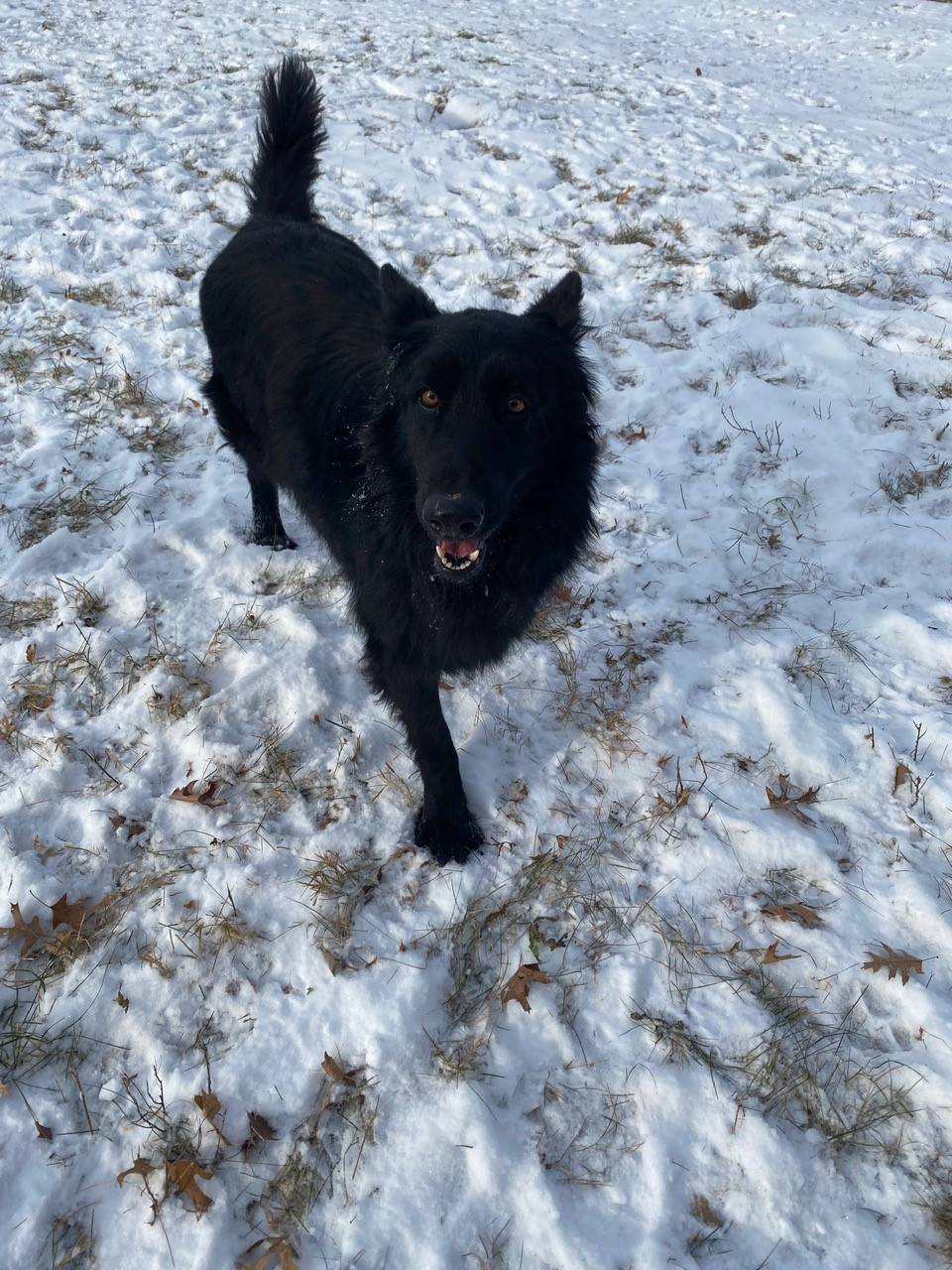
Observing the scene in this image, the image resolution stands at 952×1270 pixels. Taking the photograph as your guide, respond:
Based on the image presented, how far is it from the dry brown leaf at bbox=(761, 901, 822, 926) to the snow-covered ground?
0.01m

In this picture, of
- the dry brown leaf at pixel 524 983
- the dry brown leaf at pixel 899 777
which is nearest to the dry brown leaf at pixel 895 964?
the dry brown leaf at pixel 899 777

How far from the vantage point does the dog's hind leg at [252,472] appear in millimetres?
3582

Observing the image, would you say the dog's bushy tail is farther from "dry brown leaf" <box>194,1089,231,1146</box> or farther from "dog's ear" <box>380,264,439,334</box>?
"dry brown leaf" <box>194,1089,231,1146</box>

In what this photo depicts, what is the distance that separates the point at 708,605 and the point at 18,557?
347cm

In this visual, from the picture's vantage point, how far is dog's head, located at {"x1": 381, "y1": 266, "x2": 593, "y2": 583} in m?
2.04

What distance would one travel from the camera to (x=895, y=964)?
216 centimetres

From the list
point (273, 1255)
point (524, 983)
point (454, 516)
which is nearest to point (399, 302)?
point (454, 516)

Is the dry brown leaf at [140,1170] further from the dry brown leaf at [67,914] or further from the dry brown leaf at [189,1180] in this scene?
the dry brown leaf at [67,914]

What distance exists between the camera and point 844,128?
345 inches

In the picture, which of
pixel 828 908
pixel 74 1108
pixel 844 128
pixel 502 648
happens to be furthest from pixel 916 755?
pixel 844 128

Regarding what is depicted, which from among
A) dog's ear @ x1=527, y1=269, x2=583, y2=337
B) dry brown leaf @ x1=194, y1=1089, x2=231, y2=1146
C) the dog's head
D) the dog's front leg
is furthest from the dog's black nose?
dry brown leaf @ x1=194, y1=1089, x2=231, y2=1146

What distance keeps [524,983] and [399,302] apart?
2262 mm

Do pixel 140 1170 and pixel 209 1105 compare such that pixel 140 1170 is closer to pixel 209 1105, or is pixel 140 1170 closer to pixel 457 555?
pixel 209 1105

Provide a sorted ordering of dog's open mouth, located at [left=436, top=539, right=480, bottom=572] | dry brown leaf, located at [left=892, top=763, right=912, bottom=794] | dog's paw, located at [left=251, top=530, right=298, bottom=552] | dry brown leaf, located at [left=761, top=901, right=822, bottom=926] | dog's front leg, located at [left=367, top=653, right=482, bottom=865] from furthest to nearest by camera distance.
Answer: dog's paw, located at [left=251, top=530, right=298, bottom=552], dry brown leaf, located at [left=892, top=763, right=912, bottom=794], dog's front leg, located at [left=367, top=653, right=482, bottom=865], dry brown leaf, located at [left=761, top=901, right=822, bottom=926], dog's open mouth, located at [left=436, top=539, right=480, bottom=572]
